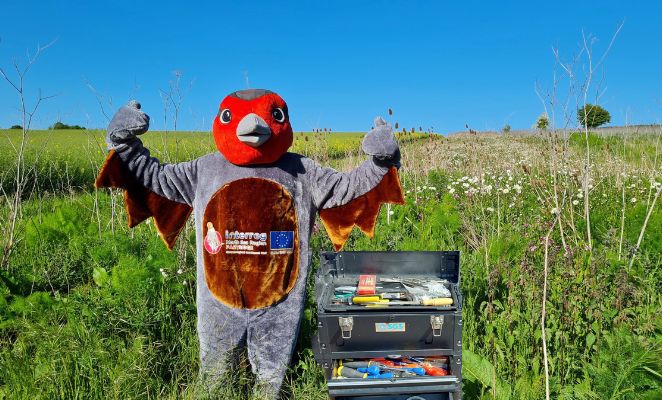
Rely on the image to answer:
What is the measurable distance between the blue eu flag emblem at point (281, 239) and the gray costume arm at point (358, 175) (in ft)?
0.88

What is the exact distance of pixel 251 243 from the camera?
2672 millimetres

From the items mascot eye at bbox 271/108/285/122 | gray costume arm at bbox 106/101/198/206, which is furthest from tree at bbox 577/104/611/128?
gray costume arm at bbox 106/101/198/206

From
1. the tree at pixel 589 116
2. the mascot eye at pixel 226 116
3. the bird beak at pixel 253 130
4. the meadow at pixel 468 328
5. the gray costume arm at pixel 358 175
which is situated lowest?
the meadow at pixel 468 328

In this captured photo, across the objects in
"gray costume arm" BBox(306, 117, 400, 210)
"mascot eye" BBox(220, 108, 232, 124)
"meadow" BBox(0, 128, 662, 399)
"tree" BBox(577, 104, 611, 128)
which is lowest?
"meadow" BBox(0, 128, 662, 399)

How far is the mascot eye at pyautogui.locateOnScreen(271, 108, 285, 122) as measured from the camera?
2.81 metres

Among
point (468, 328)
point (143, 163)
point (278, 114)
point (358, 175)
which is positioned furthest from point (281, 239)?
point (468, 328)

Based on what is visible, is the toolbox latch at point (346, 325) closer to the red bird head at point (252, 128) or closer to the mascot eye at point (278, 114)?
the red bird head at point (252, 128)

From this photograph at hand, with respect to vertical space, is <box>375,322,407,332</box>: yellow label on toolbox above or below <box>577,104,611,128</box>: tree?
below

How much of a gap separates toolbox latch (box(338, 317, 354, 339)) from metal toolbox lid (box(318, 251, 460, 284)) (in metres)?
0.39

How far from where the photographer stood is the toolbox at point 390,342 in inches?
96.5

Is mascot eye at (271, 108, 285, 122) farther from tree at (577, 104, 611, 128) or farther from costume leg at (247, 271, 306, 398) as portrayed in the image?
tree at (577, 104, 611, 128)

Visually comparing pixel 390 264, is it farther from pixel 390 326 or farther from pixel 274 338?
pixel 274 338

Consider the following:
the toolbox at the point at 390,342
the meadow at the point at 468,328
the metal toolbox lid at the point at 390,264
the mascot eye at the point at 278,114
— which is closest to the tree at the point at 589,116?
the meadow at the point at 468,328

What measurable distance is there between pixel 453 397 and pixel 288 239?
106 cm
